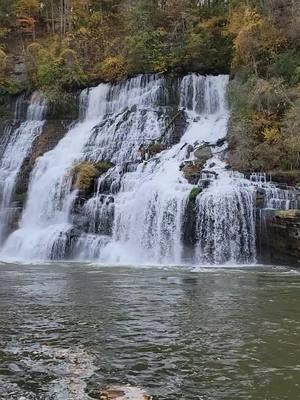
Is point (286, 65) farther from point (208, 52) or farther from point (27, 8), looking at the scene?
point (27, 8)

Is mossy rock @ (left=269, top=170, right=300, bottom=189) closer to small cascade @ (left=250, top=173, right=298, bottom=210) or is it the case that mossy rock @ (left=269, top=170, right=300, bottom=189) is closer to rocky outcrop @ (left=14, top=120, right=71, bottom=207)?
small cascade @ (left=250, top=173, right=298, bottom=210)

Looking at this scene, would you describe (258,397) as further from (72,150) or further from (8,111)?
(8,111)

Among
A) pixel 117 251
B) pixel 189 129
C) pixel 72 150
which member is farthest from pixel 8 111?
pixel 117 251

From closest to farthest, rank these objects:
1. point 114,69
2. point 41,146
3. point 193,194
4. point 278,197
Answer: point 278,197 → point 193,194 → point 41,146 → point 114,69

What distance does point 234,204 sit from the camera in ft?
65.1

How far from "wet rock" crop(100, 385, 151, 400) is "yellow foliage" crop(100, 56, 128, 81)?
2878cm

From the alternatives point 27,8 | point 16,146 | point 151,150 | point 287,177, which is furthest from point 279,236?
point 27,8

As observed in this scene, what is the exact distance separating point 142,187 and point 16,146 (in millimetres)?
12189

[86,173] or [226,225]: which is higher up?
[86,173]

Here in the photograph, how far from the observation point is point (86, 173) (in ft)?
79.8

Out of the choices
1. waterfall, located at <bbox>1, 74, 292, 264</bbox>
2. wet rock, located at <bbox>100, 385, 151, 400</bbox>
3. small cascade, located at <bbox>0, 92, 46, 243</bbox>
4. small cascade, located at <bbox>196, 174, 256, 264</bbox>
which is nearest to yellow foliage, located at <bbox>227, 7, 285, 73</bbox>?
waterfall, located at <bbox>1, 74, 292, 264</bbox>

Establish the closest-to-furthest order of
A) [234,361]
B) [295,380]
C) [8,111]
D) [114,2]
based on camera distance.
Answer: [295,380] → [234,361] → [8,111] → [114,2]

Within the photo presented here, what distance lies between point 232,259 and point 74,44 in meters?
25.0

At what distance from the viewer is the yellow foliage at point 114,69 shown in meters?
33.4
